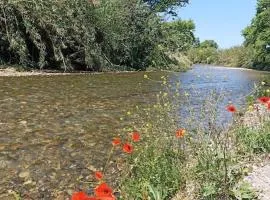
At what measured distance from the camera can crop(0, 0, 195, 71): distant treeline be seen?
859 inches

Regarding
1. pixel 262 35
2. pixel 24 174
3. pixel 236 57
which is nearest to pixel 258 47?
pixel 262 35

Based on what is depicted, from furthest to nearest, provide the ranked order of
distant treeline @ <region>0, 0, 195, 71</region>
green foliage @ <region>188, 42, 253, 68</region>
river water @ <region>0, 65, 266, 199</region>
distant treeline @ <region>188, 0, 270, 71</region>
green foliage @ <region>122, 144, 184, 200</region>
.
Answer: green foliage @ <region>188, 42, 253, 68</region> → distant treeline @ <region>188, 0, 270, 71</region> → distant treeline @ <region>0, 0, 195, 71</region> → river water @ <region>0, 65, 266, 199</region> → green foliage @ <region>122, 144, 184, 200</region>

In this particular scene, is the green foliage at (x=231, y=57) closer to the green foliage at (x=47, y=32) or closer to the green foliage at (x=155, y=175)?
the green foliage at (x=47, y=32)

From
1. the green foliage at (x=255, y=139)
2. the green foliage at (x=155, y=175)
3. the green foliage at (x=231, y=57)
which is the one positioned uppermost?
the green foliage at (x=255, y=139)

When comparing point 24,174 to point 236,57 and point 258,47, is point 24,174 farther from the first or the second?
point 236,57

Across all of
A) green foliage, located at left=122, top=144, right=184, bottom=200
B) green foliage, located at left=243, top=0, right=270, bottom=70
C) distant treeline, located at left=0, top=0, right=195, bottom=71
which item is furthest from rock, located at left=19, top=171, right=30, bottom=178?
green foliage, located at left=243, top=0, right=270, bottom=70

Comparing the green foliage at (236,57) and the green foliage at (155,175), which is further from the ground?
the green foliage at (155,175)

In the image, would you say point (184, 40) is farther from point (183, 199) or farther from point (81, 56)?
point (183, 199)

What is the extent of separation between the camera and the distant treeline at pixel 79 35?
21.8 metres

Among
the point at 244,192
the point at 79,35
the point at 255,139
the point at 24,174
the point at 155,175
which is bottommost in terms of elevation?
the point at 24,174

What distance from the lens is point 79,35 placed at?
2517 cm

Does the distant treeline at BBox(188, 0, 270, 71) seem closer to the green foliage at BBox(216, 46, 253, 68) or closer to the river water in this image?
the green foliage at BBox(216, 46, 253, 68)

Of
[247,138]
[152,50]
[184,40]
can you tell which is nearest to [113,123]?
[247,138]

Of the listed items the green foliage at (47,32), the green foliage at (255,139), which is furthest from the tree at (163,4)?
the green foliage at (255,139)
